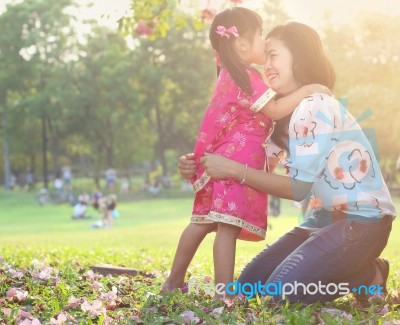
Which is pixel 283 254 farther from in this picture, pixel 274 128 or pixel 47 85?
pixel 47 85

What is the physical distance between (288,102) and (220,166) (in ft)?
1.87

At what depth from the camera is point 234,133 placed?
4484 millimetres

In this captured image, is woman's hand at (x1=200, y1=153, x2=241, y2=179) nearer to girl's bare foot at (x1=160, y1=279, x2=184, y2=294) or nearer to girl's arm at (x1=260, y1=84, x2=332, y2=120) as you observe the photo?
girl's arm at (x1=260, y1=84, x2=332, y2=120)

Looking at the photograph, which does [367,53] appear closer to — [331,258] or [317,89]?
[317,89]

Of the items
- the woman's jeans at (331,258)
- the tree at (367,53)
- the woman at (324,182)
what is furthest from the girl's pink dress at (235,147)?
the tree at (367,53)

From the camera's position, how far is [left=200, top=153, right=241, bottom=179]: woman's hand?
169 inches

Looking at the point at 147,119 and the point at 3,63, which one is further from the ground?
the point at 3,63

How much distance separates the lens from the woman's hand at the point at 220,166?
14.1ft

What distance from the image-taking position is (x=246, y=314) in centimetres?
401

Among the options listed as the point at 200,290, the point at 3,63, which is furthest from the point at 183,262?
the point at 3,63

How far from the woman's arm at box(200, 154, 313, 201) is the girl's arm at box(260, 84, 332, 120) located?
384mm

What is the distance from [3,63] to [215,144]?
3836 centimetres

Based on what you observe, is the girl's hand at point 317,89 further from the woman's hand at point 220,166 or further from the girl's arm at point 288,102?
the woman's hand at point 220,166

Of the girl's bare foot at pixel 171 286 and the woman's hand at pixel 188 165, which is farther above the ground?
the woman's hand at pixel 188 165
